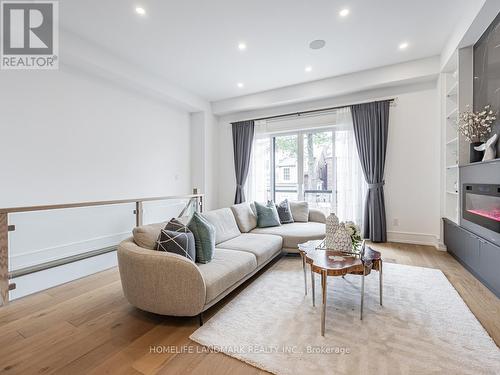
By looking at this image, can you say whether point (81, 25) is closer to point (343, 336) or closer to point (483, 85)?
point (343, 336)

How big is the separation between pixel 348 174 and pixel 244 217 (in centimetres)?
230

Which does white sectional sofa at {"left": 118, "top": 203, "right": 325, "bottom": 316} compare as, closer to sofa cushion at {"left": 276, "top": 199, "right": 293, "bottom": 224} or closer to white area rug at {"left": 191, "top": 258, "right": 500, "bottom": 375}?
white area rug at {"left": 191, "top": 258, "right": 500, "bottom": 375}

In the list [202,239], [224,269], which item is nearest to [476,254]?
[224,269]

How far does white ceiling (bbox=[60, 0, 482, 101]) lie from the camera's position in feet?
9.05

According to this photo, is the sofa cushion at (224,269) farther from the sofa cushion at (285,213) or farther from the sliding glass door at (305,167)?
the sliding glass door at (305,167)

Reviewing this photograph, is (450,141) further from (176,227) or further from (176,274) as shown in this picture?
(176,274)

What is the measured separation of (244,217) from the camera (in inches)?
155

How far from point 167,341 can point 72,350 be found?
0.65 meters

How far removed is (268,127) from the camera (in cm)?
570

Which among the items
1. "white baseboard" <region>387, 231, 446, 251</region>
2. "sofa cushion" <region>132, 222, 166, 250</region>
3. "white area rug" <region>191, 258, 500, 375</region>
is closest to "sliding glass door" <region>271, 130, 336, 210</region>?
"white baseboard" <region>387, 231, 446, 251</region>

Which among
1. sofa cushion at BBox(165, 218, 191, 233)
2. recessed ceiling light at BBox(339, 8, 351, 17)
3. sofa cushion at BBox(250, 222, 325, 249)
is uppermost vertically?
recessed ceiling light at BBox(339, 8, 351, 17)

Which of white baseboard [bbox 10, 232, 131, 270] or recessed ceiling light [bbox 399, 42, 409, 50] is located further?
recessed ceiling light [bbox 399, 42, 409, 50]

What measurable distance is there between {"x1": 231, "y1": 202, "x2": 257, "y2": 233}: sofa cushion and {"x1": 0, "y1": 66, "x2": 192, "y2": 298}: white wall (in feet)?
5.33

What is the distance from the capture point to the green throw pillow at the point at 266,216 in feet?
13.4
